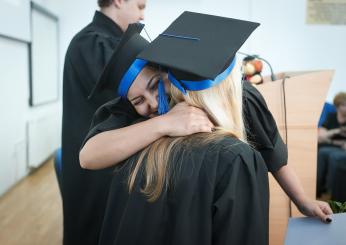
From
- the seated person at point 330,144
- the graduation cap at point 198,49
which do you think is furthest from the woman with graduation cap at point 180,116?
the seated person at point 330,144

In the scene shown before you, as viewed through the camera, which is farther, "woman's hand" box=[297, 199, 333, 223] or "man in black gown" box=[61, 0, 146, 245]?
"man in black gown" box=[61, 0, 146, 245]

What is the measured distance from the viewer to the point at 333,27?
4.84 m

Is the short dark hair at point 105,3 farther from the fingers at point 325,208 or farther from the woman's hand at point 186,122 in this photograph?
the fingers at point 325,208

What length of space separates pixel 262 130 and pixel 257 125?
26 millimetres

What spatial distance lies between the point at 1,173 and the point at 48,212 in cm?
74

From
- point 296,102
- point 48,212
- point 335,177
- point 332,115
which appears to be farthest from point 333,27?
point 48,212

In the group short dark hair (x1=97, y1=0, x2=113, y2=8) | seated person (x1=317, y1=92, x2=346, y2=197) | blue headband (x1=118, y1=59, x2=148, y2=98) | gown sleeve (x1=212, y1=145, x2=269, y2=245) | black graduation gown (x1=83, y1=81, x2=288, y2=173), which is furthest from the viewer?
seated person (x1=317, y1=92, x2=346, y2=197)

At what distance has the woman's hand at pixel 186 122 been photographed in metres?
0.83

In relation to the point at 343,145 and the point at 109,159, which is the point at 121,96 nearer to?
the point at 109,159

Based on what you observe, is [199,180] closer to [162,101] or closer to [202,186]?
[202,186]

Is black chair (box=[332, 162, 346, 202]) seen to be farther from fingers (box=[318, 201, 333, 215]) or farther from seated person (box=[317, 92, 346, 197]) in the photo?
fingers (box=[318, 201, 333, 215])

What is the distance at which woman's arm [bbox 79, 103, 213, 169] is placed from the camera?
0.84 metres

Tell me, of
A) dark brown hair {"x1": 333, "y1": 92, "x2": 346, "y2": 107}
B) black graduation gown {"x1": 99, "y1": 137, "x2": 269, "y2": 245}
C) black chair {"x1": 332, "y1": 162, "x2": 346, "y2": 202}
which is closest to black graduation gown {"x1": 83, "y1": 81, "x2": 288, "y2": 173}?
black graduation gown {"x1": 99, "y1": 137, "x2": 269, "y2": 245}

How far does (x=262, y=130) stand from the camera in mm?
1074
